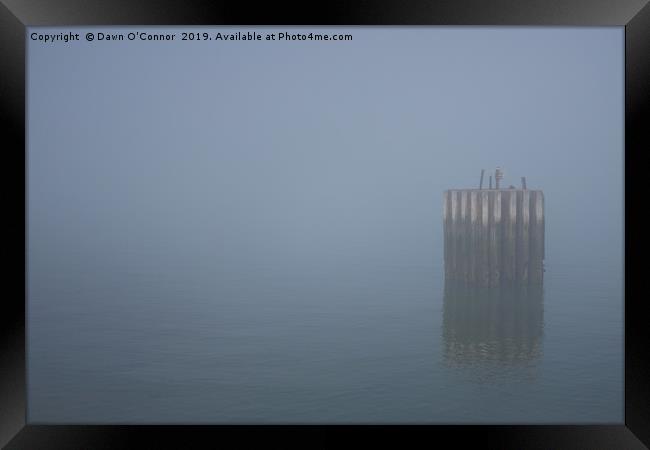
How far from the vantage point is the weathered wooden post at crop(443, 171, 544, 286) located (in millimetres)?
13398

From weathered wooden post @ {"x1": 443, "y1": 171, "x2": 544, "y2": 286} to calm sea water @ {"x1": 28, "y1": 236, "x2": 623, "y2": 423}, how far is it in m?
0.74

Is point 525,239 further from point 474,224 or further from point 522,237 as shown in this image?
point 474,224

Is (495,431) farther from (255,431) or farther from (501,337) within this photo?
(501,337)

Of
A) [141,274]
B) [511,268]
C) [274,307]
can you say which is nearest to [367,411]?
[511,268]

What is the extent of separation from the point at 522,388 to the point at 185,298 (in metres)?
8.69

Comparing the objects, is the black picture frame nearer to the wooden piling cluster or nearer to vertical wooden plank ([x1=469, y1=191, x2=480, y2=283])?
the wooden piling cluster

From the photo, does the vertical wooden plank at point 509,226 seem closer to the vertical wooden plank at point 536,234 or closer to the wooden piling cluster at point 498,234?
the wooden piling cluster at point 498,234

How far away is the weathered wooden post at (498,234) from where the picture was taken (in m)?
13.4

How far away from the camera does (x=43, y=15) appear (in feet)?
11.7

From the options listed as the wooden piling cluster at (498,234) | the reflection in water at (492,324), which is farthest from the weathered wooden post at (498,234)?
the reflection in water at (492,324)

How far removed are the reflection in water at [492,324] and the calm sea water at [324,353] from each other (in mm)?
35

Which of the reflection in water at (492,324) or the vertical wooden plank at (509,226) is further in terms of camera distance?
the vertical wooden plank at (509,226)

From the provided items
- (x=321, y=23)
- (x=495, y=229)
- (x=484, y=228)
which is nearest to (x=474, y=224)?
(x=484, y=228)

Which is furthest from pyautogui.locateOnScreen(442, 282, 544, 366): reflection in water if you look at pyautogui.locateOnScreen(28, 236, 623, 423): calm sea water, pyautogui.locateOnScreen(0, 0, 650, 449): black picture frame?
pyautogui.locateOnScreen(0, 0, 650, 449): black picture frame
